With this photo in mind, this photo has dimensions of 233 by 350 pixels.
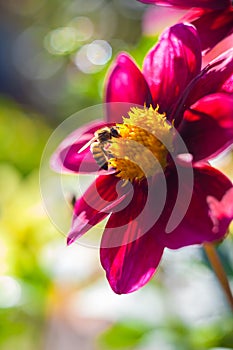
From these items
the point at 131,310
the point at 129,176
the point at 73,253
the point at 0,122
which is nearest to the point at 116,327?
the point at 131,310

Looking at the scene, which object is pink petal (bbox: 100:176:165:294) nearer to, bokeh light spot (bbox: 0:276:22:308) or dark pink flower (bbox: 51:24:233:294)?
dark pink flower (bbox: 51:24:233:294)

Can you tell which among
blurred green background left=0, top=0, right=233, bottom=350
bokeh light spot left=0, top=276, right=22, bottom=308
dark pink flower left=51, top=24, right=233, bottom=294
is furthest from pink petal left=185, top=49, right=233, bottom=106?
bokeh light spot left=0, top=276, right=22, bottom=308

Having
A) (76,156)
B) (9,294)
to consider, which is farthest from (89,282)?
(76,156)

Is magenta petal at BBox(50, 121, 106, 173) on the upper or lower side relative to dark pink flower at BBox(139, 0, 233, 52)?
lower

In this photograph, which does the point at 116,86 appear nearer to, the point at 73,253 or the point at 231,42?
the point at 231,42

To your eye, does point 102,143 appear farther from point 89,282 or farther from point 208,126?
point 89,282

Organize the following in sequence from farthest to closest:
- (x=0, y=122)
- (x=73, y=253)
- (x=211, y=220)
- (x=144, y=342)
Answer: (x=0, y=122) < (x=73, y=253) < (x=144, y=342) < (x=211, y=220)
